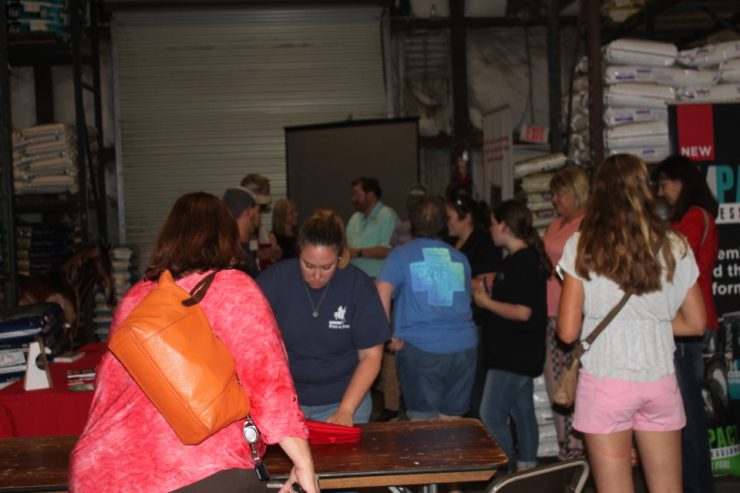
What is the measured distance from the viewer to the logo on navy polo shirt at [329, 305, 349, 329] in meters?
3.19

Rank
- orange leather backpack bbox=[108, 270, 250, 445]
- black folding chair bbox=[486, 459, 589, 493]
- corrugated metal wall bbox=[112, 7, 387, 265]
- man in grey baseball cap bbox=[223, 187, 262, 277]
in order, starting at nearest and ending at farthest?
orange leather backpack bbox=[108, 270, 250, 445] < black folding chair bbox=[486, 459, 589, 493] < man in grey baseball cap bbox=[223, 187, 262, 277] < corrugated metal wall bbox=[112, 7, 387, 265]

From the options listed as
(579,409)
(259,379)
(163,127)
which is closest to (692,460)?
(579,409)

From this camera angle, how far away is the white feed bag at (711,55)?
5508 mm

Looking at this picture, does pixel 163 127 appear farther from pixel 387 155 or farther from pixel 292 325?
pixel 292 325

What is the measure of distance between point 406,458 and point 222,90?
7.34 metres

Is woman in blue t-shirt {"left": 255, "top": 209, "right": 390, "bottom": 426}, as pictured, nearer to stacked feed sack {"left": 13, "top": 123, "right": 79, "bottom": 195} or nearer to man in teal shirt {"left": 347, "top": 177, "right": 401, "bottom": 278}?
man in teal shirt {"left": 347, "top": 177, "right": 401, "bottom": 278}

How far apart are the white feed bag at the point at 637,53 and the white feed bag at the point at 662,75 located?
0.04 metres

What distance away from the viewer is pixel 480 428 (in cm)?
295

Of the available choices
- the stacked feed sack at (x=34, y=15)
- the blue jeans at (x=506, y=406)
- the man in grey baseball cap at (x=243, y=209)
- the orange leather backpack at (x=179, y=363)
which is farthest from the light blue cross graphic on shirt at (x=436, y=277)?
the stacked feed sack at (x=34, y=15)

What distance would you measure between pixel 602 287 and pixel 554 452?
2.58m

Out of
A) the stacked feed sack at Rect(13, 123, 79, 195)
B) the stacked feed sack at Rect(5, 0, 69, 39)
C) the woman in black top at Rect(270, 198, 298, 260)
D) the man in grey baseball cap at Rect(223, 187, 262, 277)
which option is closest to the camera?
the man in grey baseball cap at Rect(223, 187, 262, 277)

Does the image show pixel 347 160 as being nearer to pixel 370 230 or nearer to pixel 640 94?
pixel 370 230

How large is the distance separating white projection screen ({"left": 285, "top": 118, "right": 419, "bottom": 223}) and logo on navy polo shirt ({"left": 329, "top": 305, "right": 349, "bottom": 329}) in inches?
188

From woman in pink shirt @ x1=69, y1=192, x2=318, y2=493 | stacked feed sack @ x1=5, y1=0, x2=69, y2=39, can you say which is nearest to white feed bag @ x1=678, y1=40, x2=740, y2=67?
woman in pink shirt @ x1=69, y1=192, x2=318, y2=493
